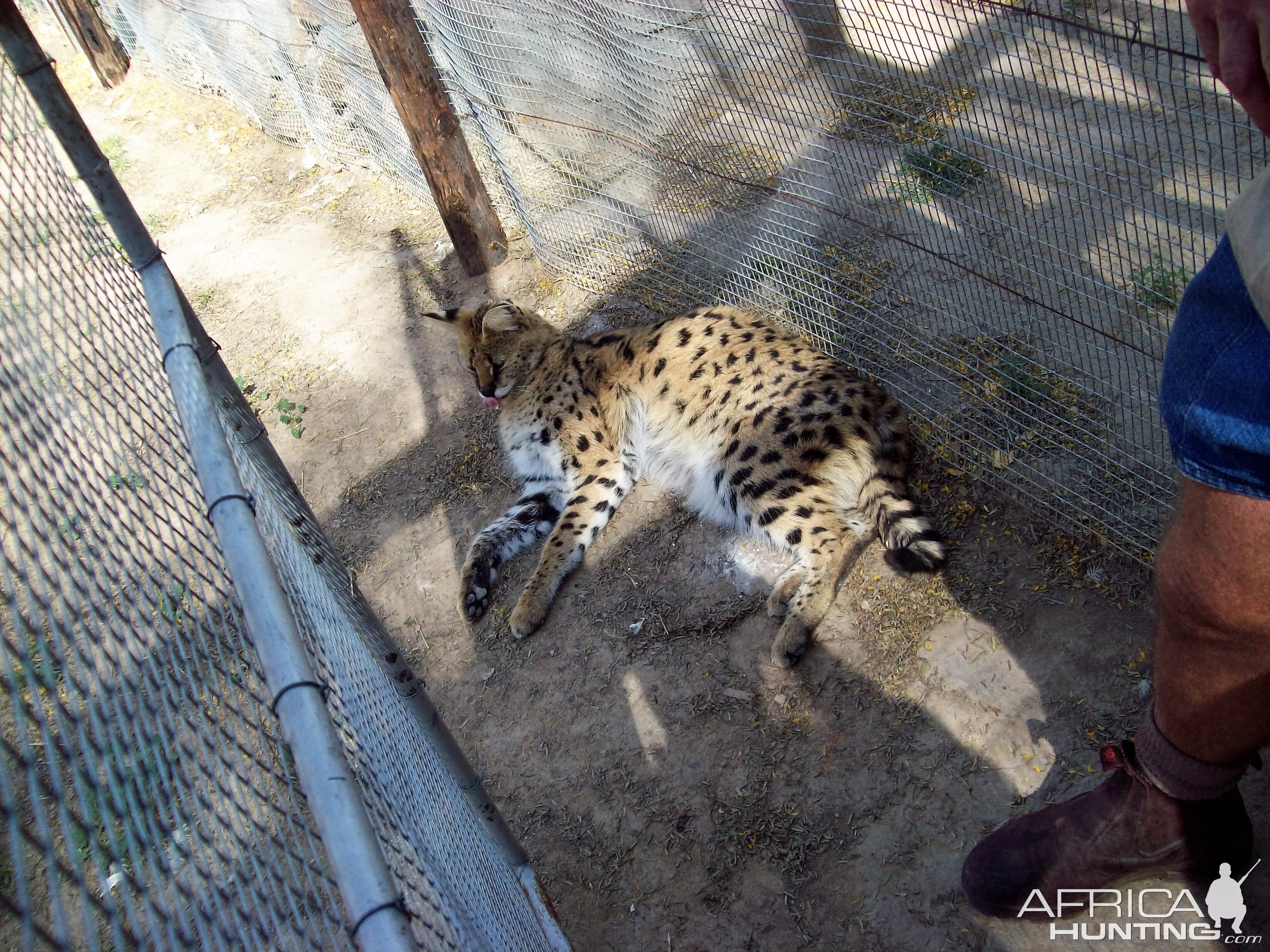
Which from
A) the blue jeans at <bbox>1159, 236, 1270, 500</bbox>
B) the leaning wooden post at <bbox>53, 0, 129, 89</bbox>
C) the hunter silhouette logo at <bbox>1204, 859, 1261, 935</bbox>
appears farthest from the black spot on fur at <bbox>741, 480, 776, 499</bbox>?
the leaning wooden post at <bbox>53, 0, 129, 89</bbox>

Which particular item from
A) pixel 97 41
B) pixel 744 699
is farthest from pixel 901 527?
pixel 97 41

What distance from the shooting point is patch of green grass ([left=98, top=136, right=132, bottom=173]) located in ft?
28.6

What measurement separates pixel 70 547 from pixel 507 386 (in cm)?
375

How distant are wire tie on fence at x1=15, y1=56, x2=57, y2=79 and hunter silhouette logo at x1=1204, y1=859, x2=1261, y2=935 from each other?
333 centimetres

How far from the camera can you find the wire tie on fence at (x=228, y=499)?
1320mm

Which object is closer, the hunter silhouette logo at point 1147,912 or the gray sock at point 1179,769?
the gray sock at point 1179,769

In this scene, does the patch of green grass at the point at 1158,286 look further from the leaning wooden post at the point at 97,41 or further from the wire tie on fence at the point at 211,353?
the leaning wooden post at the point at 97,41

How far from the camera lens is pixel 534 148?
18.1ft

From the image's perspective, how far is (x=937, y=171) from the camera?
447cm

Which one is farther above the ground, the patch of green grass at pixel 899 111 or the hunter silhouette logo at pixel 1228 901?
the patch of green grass at pixel 899 111

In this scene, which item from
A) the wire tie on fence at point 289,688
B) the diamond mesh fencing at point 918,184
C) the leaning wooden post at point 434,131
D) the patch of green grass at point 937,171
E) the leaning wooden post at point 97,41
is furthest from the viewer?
the leaning wooden post at point 97,41

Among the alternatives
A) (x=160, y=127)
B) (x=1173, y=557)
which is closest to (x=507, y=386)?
(x=1173, y=557)

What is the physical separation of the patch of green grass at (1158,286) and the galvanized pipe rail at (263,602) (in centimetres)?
283

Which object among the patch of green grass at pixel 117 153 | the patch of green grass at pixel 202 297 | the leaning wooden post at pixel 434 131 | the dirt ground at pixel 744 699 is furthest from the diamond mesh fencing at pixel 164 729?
the patch of green grass at pixel 117 153
